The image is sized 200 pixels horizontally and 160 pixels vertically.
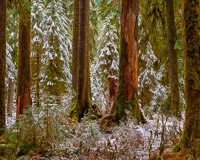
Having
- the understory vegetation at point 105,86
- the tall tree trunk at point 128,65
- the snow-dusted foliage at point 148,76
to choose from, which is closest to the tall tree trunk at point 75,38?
the understory vegetation at point 105,86

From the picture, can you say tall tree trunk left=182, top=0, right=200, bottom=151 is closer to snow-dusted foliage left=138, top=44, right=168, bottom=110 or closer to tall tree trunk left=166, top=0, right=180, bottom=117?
tall tree trunk left=166, top=0, right=180, bottom=117

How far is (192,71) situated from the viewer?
369 centimetres

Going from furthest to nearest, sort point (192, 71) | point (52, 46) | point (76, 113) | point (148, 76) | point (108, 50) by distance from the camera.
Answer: point (148, 76) < point (52, 46) < point (108, 50) < point (76, 113) < point (192, 71)

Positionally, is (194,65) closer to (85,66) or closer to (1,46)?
(1,46)

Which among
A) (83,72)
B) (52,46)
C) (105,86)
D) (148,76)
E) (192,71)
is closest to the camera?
(192,71)

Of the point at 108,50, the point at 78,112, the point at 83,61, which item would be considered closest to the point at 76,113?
the point at 78,112

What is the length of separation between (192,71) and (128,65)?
3.61m

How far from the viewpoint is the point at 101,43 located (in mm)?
17328

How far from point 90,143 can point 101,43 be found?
13.5m

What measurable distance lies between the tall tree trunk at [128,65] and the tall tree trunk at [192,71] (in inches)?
131

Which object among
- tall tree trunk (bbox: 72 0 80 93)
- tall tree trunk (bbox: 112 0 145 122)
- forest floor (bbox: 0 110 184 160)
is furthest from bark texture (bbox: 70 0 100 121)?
forest floor (bbox: 0 110 184 160)

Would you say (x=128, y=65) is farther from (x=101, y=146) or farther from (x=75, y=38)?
(x=75, y=38)

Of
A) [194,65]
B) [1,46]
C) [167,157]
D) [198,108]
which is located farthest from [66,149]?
[1,46]

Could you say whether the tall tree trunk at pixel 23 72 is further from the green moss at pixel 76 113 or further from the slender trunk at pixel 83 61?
the slender trunk at pixel 83 61
